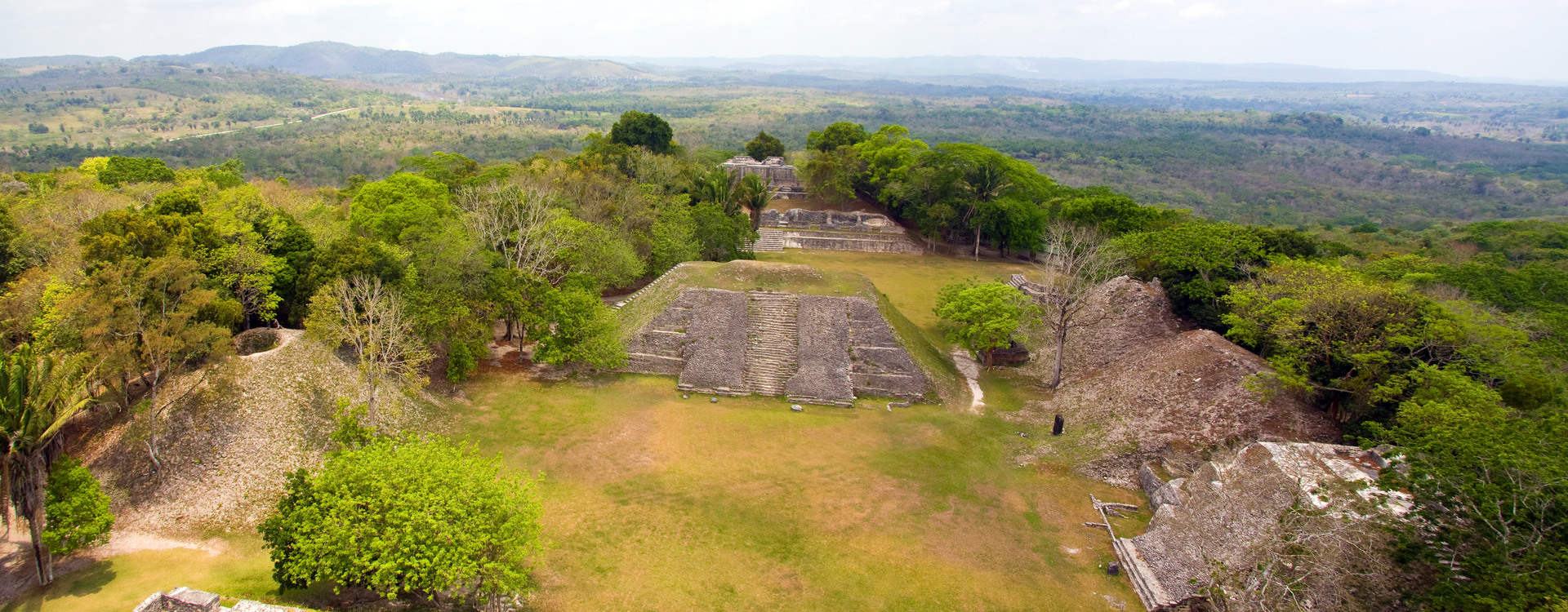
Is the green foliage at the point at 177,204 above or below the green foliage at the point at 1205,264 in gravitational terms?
above

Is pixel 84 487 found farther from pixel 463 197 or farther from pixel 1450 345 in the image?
pixel 1450 345

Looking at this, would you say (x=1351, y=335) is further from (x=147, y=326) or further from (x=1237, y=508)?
(x=147, y=326)

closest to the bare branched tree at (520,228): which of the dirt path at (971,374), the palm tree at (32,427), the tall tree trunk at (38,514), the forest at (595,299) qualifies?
the forest at (595,299)

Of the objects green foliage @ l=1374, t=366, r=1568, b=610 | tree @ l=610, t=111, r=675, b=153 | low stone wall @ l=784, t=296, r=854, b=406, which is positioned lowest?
low stone wall @ l=784, t=296, r=854, b=406

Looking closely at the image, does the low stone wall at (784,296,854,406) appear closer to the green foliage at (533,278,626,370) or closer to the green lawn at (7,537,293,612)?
the green foliage at (533,278,626,370)

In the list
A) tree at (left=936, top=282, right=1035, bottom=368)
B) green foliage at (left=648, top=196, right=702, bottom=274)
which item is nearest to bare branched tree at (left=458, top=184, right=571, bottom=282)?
green foliage at (left=648, top=196, right=702, bottom=274)

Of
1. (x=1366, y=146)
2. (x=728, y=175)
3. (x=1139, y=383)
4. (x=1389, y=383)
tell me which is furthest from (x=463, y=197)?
(x=1366, y=146)

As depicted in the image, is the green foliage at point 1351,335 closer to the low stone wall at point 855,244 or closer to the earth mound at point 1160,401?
the earth mound at point 1160,401
